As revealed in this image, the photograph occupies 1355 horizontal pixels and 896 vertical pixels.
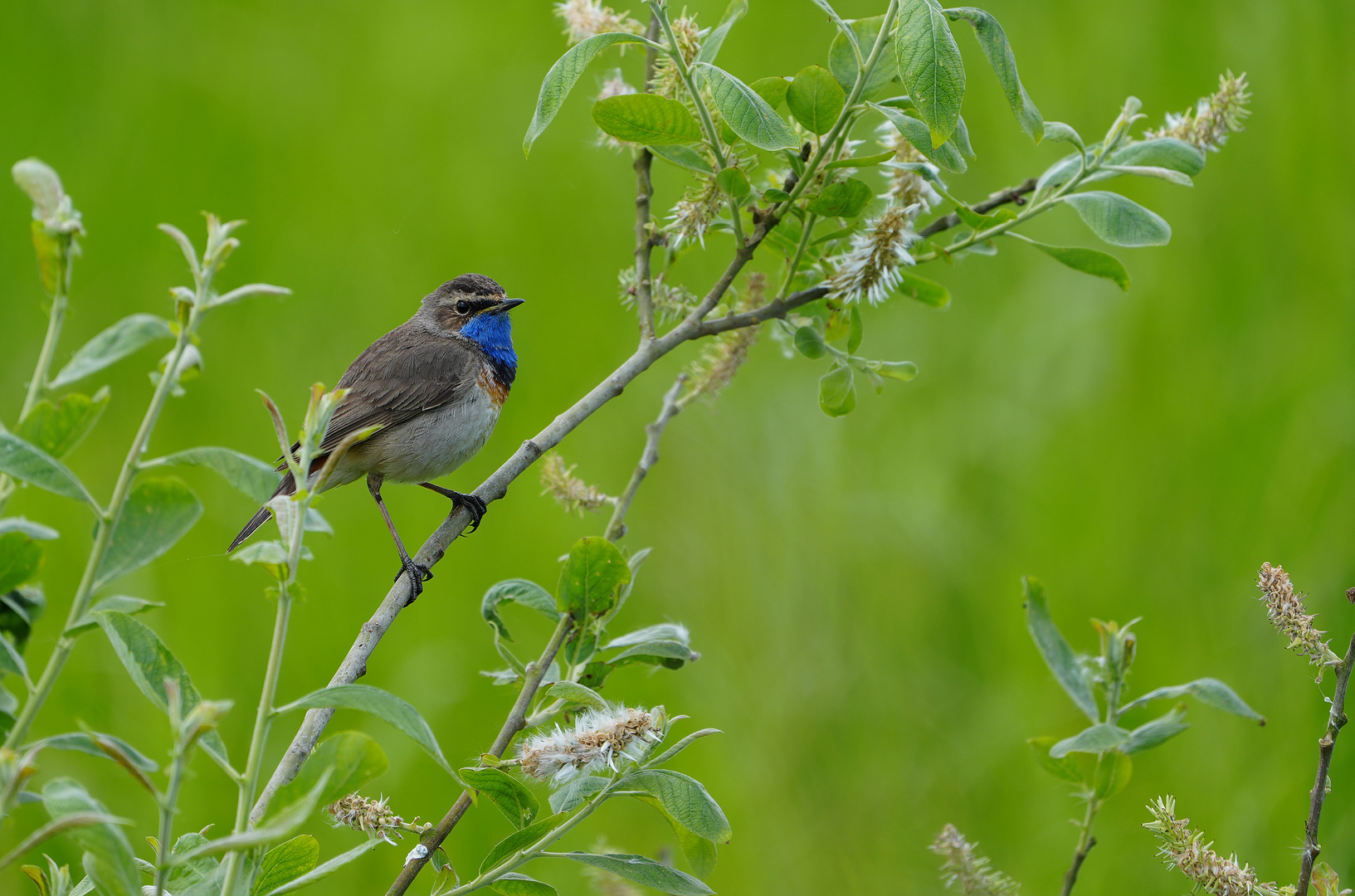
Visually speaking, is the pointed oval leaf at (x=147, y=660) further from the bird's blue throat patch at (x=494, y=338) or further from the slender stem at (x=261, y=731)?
the bird's blue throat patch at (x=494, y=338)

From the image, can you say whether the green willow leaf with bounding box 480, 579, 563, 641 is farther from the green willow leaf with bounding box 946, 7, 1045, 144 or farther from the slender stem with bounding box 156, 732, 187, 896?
the green willow leaf with bounding box 946, 7, 1045, 144

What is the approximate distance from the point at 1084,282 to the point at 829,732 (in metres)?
2.31

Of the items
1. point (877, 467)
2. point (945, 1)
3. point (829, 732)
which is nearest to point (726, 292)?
point (945, 1)

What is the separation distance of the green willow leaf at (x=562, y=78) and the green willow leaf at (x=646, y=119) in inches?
2.3

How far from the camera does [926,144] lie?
60.2 inches

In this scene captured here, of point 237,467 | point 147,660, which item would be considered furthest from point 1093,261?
point 147,660

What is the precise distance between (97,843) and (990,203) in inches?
65.3

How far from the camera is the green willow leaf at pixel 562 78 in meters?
1.56

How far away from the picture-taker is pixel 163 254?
17.6ft

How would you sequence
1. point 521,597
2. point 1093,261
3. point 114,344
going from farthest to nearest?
point 1093,261
point 521,597
point 114,344

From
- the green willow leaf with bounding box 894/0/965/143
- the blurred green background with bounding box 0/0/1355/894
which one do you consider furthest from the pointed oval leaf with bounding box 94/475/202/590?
the blurred green background with bounding box 0/0/1355/894

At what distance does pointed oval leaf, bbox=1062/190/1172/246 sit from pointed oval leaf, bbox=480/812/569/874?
118 cm

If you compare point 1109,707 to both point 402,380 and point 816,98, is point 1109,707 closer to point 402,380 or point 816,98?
point 816,98

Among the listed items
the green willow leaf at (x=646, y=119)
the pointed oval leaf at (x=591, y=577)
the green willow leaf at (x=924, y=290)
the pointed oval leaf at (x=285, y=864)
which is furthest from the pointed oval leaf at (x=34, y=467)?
the green willow leaf at (x=924, y=290)
